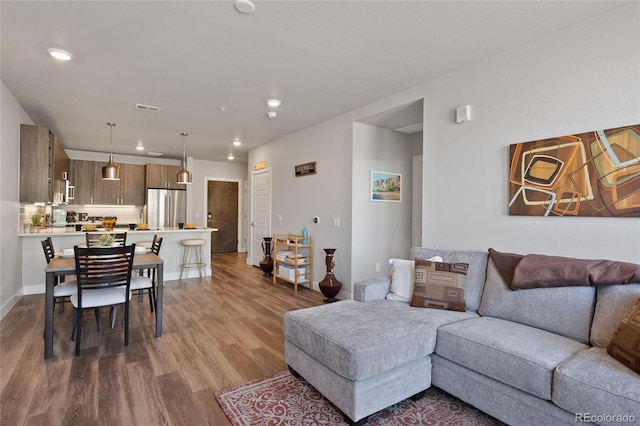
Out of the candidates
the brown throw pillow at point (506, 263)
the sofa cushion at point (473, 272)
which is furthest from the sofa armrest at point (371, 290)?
the brown throw pillow at point (506, 263)

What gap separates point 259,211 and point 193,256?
1.64 m

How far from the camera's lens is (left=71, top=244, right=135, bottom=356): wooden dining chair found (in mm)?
2789

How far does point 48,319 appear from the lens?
8.95 feet

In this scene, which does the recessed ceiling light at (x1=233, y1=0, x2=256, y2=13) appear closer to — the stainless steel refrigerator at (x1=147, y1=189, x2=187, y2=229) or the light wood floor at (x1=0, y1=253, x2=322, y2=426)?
the light wood floor at (x1=0, y1=253, x2=322, y2=426)

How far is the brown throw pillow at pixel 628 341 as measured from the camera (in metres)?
1.58

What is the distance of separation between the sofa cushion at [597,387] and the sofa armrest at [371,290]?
1.37m

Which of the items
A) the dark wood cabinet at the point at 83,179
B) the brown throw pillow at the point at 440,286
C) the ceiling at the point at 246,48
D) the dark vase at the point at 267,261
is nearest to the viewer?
the ceiling at the point at 246,48

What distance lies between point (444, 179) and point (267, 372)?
2.43 m

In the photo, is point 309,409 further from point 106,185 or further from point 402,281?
point 106,185

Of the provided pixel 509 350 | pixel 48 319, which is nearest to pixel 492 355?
pixel 509 350

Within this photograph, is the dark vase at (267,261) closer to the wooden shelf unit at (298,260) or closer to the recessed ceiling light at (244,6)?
the wooden shelf unit at (298,260)

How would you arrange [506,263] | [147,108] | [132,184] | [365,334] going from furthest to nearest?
[132,184] → [147,108] → [506,263] → [365,334]

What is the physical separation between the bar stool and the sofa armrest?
3.80 m

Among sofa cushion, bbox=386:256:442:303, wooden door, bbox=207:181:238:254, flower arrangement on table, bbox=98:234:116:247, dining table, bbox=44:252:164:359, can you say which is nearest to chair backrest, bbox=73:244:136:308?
dining table, bbox=44:252:164:359
